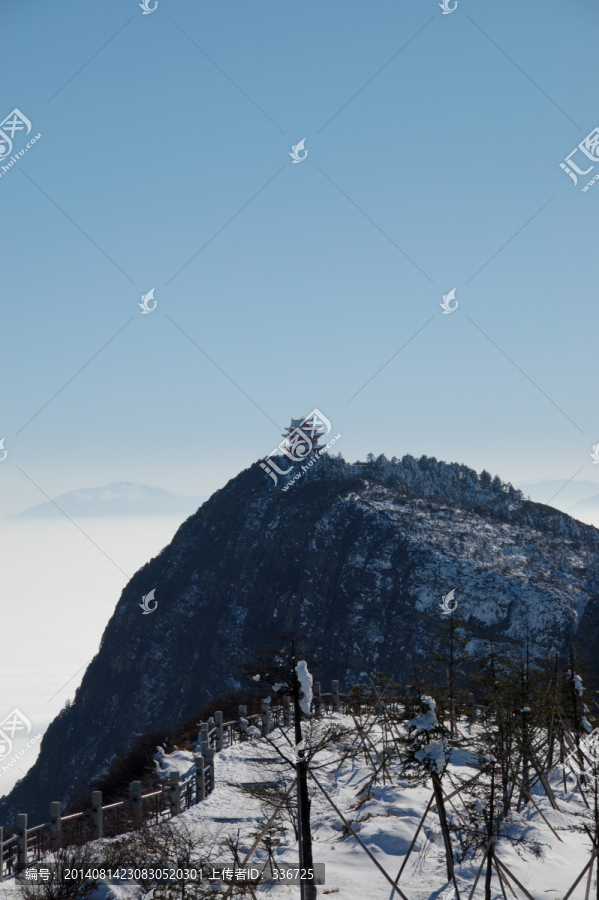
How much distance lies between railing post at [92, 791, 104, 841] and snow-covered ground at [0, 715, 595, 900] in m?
2.55

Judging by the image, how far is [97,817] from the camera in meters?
18.4

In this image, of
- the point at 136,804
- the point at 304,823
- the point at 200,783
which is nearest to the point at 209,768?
the point at 200,783

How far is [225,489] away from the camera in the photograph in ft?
534

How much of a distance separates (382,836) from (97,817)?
7607mm

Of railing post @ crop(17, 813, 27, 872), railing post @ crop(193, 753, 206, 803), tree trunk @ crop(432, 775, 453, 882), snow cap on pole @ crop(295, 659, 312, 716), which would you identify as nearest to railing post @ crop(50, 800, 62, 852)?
railing post @ crop(17, 813, 27, 872)

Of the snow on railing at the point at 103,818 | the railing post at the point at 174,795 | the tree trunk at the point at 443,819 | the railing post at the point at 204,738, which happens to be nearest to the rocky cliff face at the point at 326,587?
the railing post at the point at 204,738

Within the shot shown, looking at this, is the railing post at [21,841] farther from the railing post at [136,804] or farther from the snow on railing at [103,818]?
the railing post at [136,804]

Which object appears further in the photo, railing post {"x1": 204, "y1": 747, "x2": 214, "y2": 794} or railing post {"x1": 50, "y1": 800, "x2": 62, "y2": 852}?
railing post {"x1": 204, "y1": 747, "x2": 214, "y2": 794}

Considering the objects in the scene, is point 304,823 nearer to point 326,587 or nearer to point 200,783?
point 200,783

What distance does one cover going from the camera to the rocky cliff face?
89375 millimetres

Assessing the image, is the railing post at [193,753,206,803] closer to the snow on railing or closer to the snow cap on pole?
the snow on railing

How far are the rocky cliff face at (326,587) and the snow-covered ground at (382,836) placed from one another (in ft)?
185

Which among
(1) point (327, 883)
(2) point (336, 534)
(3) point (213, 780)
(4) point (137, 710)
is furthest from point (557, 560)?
(1) point (327, 883)

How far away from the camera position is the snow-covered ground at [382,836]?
15484 millimetres
